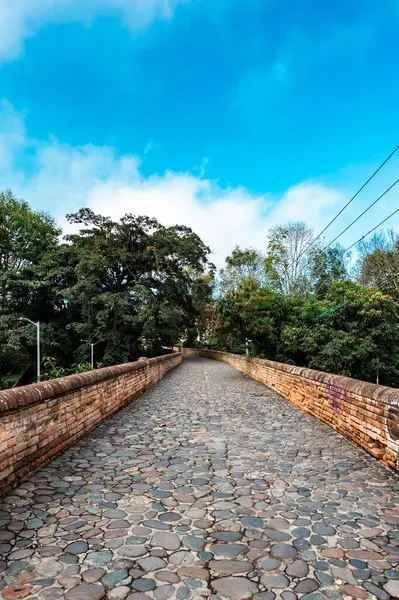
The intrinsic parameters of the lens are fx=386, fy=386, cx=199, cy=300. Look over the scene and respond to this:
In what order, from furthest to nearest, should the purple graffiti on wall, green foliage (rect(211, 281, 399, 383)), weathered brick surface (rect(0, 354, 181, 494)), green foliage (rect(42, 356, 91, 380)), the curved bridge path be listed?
green foliage (rect(42, 356, 91, 380)), green foliage (rect(211, 281, 399, 383)), the purple graffiti on wall, weathered brick surface (rect(0, 354, 181, 494)), the curved bridge path

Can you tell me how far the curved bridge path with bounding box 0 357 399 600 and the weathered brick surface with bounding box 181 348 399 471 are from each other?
21cm

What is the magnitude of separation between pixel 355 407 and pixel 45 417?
3931 mm

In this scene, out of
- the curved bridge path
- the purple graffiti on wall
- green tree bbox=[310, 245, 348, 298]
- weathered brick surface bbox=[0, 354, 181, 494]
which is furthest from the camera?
green tree bbox=[310, 245, 348, 298]

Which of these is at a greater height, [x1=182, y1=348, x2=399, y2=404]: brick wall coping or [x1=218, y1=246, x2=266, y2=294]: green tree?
[x1=218, y1=246, x2=266, y2=294]: green tree

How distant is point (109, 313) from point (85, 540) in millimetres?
22752

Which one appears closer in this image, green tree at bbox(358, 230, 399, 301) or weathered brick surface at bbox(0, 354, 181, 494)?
weathered brick surface at bbox(0, 354, 181, 494)

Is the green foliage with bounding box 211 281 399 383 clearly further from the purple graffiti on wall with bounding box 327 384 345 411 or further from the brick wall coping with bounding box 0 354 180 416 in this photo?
the brick wall coping with bounding box 0 354 180 416

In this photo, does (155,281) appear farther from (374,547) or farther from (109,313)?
(374,547)

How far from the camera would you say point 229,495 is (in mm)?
3375

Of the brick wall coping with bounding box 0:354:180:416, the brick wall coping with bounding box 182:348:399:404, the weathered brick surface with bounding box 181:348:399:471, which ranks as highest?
the brick wall coping with bounding box 0:354:180:416

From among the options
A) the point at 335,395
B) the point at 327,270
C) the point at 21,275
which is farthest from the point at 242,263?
the point at 335,395

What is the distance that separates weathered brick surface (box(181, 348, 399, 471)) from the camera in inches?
166

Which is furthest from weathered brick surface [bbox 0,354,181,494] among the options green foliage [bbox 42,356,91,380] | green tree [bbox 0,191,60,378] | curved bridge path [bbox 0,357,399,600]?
green tree [bbox 0,191,60,378]

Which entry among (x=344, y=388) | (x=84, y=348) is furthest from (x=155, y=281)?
(x=344, y=388)
